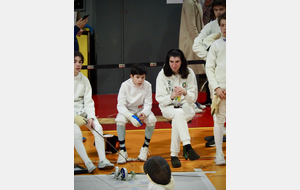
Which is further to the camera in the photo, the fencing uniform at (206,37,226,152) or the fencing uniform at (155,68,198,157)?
the fencing uniform at (155,68,198,157)

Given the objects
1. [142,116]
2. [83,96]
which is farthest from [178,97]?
[83,96]

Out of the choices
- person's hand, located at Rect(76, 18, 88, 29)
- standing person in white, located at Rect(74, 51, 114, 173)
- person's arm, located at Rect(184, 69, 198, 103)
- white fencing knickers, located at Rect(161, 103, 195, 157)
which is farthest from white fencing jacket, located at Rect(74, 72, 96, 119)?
person's arm, located at Rect(184, 69, 198, 103)

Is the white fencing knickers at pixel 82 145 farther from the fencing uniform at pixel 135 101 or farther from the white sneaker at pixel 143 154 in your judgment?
the white sneaker at pixel 143 154

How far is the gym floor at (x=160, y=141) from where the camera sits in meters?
3.01

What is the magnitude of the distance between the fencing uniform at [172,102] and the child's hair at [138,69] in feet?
0.44

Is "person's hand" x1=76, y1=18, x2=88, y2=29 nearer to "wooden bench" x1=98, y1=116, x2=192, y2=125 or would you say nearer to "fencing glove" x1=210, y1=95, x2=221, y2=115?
"wooden bench" x1=98, y1=116, x2=192, y2=125

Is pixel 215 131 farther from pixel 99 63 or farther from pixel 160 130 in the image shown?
pixel 99 63

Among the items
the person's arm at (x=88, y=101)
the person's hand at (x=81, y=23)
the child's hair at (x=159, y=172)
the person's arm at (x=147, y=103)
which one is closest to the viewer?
the child's hair at (x=159, y=172)

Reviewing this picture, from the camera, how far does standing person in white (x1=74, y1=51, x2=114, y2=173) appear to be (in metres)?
2.90

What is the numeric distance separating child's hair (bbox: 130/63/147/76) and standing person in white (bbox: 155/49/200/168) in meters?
0.13

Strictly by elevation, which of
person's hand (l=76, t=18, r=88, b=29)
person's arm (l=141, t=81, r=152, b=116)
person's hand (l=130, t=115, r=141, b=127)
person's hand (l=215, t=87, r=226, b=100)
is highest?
person's hand (l=76, t=18, r=88, b=29)

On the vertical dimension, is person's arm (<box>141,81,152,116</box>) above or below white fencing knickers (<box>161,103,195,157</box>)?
above

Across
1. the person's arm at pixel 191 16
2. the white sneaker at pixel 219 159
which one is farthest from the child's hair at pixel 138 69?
the white sneaker at pixel 219 159
